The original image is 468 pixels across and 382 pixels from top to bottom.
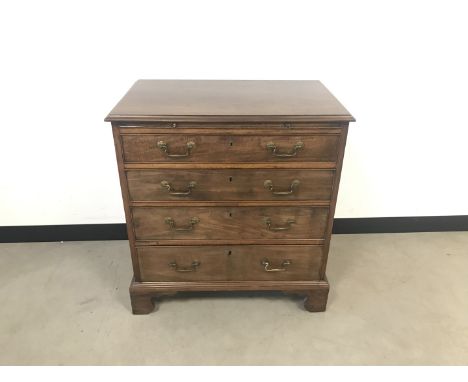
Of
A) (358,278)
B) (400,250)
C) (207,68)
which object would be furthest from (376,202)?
(207,68)

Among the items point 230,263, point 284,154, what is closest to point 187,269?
point 230,263

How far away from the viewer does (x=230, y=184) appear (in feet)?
4.64

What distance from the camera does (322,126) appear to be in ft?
4.28

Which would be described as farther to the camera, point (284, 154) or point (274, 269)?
point (274, 269)

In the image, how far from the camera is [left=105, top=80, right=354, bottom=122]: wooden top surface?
128 centimetres

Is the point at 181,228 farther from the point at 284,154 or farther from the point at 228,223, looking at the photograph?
the point at 284,154

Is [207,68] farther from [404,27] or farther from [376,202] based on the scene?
[376,202]

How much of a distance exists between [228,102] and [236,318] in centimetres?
100

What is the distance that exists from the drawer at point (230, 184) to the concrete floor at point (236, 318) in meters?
0.63

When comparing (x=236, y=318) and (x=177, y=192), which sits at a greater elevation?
(x=177, y=192)

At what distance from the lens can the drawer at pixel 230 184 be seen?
1390mm

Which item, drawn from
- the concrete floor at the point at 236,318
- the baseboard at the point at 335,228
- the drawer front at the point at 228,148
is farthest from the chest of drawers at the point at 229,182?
the baseboard at the point at 335,228

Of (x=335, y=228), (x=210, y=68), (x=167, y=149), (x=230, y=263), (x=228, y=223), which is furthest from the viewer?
(x=335, y=228)

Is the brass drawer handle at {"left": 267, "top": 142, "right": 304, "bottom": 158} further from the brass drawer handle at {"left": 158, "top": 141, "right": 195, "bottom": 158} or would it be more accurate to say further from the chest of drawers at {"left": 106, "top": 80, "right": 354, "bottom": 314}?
the brass drawer handle at {"left": 158, "top": 141, "right": 195, "bottom": 158}
